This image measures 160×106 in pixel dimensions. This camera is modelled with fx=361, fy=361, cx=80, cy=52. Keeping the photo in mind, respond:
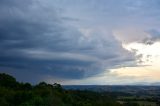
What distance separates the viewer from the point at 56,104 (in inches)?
2837

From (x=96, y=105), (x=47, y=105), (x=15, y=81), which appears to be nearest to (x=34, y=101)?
(x=47, y=105)

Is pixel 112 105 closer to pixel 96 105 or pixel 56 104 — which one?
pixel 96 105

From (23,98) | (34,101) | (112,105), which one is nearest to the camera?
(34,101)

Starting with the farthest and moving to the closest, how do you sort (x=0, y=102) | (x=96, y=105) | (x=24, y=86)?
(x=24, y=86), (x=96, y=105), (x=0, y=102)

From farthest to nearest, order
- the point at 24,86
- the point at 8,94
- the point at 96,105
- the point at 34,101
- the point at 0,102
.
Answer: the point at 24,86 → the point at 96,105 → the point at 8,94 → the point at 0,102 → the point at 34,101

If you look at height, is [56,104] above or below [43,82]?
below

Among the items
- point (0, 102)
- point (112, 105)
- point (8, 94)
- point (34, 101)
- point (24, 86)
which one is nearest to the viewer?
point (34, 101)

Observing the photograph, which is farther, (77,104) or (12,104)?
(77,104)

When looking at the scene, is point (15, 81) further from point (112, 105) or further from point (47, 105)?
point (47, 105)

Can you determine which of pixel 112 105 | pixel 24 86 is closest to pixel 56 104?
pixel 112 105

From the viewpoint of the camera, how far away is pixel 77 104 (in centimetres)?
9788

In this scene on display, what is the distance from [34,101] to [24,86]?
189ft

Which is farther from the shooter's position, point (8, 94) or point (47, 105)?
point (8, 94)

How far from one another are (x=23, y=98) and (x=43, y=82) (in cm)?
4800
